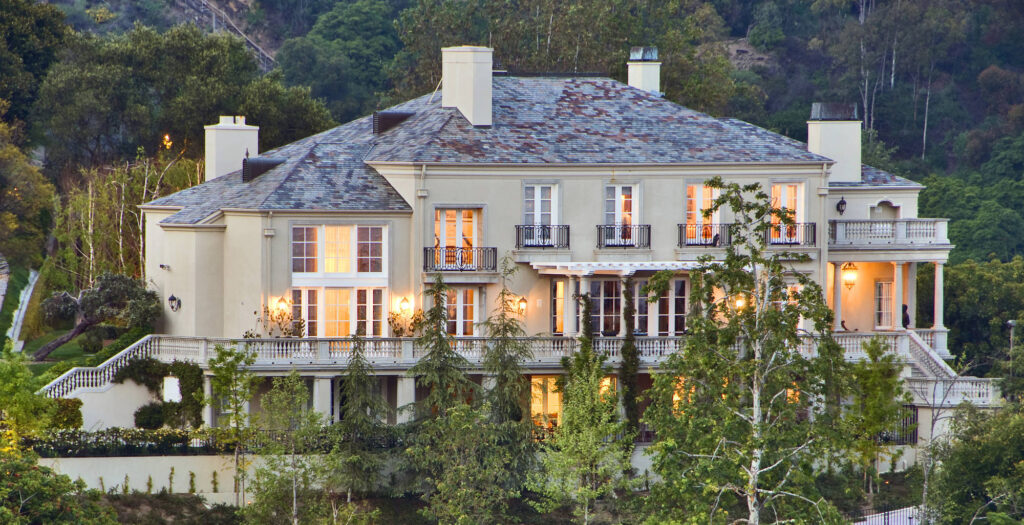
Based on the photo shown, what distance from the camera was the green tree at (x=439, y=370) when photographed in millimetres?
56250

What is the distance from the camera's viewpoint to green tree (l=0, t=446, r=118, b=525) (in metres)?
44.3

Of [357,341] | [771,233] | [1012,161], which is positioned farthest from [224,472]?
[1012,161]

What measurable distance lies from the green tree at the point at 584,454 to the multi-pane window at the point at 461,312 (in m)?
4.84

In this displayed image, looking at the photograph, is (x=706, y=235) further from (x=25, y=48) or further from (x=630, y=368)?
(x=25, y=48)

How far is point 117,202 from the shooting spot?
7612cm

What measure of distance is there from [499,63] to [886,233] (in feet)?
109

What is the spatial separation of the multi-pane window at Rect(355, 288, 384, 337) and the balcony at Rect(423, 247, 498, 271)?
1800 millimetres

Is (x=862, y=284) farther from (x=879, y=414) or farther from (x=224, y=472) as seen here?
(x=224, y=472)

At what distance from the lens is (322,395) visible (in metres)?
58.1

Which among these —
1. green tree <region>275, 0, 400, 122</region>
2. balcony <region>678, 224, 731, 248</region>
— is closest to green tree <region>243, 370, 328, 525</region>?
balcony <region>678, 224, 731, 248</region>

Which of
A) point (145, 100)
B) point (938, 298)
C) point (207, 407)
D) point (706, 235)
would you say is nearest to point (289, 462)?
point (207, 407)

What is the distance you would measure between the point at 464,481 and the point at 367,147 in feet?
48.2

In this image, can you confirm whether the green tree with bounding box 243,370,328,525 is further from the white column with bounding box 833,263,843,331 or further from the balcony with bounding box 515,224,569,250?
the white column with bounding box 833,263,843,331

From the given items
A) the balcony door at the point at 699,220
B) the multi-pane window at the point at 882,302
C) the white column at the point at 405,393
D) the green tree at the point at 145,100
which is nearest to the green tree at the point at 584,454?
the white column at the point at 405,393
